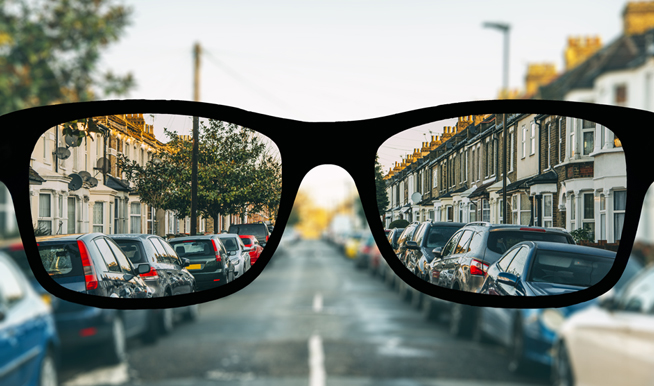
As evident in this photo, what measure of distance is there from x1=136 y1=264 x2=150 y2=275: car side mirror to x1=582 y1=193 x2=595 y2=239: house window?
2.82ft

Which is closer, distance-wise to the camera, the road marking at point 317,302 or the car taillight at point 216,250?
the car taillight at point 216,250

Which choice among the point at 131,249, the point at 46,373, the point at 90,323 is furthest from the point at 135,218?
the point at 90,323

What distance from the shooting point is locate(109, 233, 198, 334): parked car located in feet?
3.89

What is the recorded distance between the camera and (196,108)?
1.29 m

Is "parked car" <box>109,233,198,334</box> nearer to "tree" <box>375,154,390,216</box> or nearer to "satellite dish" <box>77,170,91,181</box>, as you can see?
"satellite dish" <box>77,170,91,181</box>

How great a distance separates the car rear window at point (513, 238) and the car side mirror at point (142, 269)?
678 mm

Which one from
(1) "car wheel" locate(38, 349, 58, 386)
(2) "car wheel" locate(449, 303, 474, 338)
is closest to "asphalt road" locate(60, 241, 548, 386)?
(2) "car wheel" locate(449, 303, 474, 338)

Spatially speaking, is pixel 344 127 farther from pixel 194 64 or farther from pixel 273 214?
pixel 194 64

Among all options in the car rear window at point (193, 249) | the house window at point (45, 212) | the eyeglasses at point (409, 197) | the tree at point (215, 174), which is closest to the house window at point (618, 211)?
the eyeglasses at point (409, 197)

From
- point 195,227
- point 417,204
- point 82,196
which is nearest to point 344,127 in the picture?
point 417,204

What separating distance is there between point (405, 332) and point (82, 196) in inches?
5301

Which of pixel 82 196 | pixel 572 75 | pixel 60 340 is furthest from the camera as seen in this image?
pixel 60 340

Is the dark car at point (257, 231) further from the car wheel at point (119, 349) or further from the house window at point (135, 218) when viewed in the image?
the car wheel at point (119, 349)

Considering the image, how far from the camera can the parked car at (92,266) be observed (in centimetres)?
119
